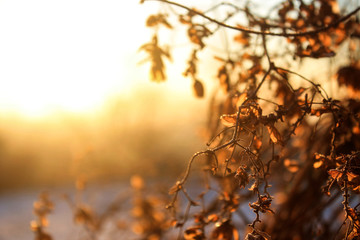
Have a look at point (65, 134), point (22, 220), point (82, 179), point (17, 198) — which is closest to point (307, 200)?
point (82, 179)

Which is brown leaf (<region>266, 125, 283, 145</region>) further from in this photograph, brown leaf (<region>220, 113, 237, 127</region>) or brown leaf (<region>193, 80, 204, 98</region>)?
brown leaf (<region>193, 80, 204, 98</region>)

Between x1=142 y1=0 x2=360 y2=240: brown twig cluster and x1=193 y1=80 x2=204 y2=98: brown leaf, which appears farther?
x1=193 y1=80 x2=204 y2=98: brown leaf

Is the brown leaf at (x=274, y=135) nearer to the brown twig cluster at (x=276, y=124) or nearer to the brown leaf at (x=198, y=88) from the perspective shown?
the brown twig cluster at (x=276, y=124)

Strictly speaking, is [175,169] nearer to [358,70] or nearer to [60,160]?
[358,70]

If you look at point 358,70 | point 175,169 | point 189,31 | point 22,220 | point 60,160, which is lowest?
point 358,70

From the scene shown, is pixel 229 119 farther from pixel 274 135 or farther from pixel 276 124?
pixel 276 124

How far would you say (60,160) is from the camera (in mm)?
10086

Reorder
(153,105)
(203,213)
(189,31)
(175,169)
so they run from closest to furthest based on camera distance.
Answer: (203,213), (189,31), (175,169), (153,105)

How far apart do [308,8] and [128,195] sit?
219 cm

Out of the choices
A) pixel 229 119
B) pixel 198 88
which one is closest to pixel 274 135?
pixel 229 119

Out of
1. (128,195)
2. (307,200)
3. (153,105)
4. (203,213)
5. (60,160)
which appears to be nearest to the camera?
(203,213)

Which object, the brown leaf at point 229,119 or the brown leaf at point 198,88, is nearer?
the brown leaf at point 229,119

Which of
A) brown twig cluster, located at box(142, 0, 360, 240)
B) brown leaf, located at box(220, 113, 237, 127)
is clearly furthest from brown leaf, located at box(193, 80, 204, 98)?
brown leaf, located at box(220, 113, 237, 127)

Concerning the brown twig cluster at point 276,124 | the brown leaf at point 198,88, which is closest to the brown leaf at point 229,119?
the brown twig cluster at point 276,124
